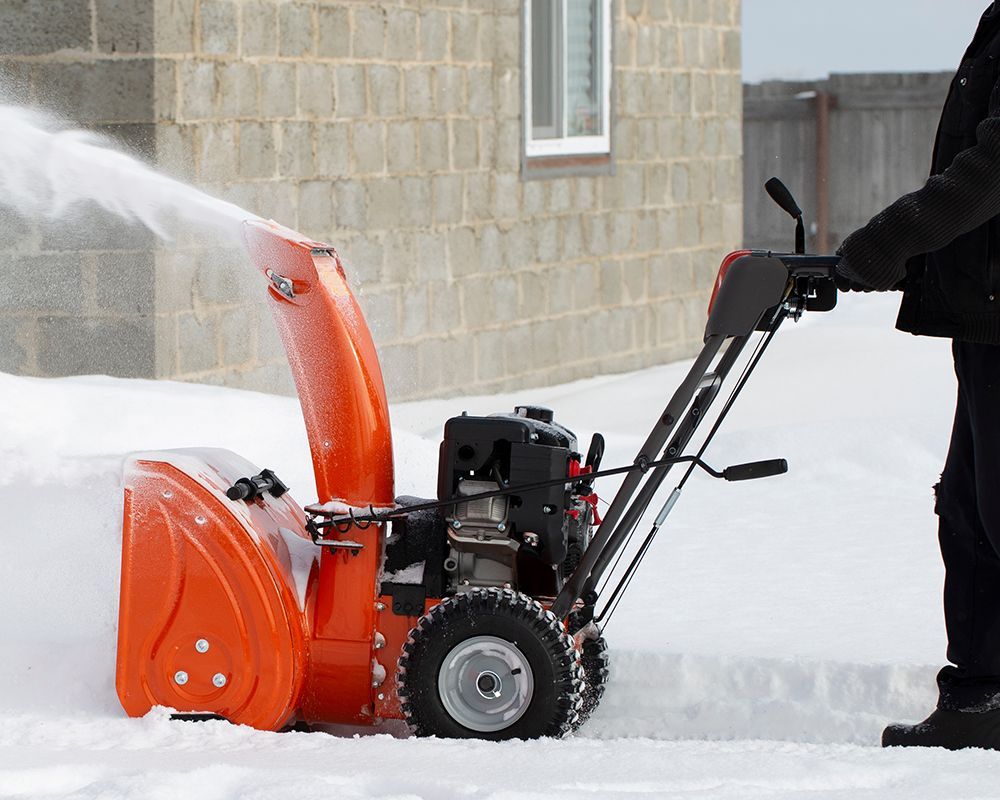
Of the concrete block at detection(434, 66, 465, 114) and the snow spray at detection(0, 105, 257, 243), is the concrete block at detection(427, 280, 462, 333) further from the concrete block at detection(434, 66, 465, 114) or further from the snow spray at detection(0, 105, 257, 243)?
the snow spray at detection(0, 105, 257, 243)

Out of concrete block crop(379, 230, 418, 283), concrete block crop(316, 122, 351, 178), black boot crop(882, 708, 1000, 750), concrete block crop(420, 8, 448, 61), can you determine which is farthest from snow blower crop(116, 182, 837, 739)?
concrete block crop(420, 8, 448, 61)

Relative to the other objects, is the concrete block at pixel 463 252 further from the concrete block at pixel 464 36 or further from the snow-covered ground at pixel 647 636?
the snow-covered ground at pixel 647 636

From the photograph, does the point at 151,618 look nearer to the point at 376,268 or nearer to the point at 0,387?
the point at 0,387

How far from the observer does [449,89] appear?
26.5ft

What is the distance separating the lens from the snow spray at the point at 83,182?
145 inches

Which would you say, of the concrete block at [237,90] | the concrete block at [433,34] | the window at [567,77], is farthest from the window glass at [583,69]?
the concrete block at [237,90]

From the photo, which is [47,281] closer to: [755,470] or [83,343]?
[83,343]

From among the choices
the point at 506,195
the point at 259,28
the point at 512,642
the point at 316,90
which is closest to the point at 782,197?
the point at 512,642

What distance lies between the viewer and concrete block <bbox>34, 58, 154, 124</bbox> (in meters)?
6.21

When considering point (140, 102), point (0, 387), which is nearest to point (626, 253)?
point (140, 102)

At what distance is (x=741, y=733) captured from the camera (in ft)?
11.2

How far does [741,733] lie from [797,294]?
0.98 m

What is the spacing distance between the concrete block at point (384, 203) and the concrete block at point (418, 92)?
376 mm

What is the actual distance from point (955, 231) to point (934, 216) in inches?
1.7
